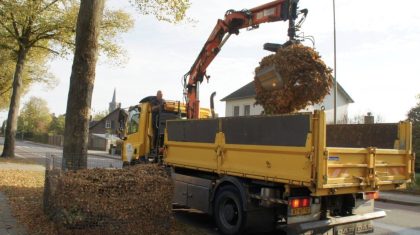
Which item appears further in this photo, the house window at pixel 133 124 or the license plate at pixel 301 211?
the house window at pixel 133 124

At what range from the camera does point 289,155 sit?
23.2 ft

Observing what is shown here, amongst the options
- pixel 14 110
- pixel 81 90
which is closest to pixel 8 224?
pixel 81 90

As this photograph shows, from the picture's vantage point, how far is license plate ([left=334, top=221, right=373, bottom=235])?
7624mm

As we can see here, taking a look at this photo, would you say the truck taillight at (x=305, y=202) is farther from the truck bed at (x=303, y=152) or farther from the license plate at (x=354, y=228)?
the license plate at (x=354, y=228)

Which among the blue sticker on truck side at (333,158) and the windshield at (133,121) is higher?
the windshield at (133,121)

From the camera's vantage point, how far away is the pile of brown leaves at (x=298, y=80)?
29.6ft

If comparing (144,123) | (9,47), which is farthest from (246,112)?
(144,123)

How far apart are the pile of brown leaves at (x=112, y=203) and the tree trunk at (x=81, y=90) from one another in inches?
75.7

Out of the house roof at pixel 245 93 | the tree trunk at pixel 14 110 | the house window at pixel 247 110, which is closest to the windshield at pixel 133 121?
the tree trunk at pixel 14 110

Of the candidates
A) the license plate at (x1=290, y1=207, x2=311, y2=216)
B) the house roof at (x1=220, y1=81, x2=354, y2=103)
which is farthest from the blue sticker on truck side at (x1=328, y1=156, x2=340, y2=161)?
the house roof at (x1=220, y1=81, x2=354, y2=103)

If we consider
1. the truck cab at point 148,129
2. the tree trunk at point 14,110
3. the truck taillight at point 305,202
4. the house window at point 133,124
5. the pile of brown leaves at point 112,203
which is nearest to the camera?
the pile of brown leaves at point 112,203

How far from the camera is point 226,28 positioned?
40.9 ft

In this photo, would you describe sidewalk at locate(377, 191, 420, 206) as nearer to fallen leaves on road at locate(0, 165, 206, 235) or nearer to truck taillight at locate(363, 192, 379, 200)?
truck taillight at locate(363, 192, 379, 200)

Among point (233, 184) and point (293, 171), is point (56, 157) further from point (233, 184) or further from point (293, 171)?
point (293, 171)
